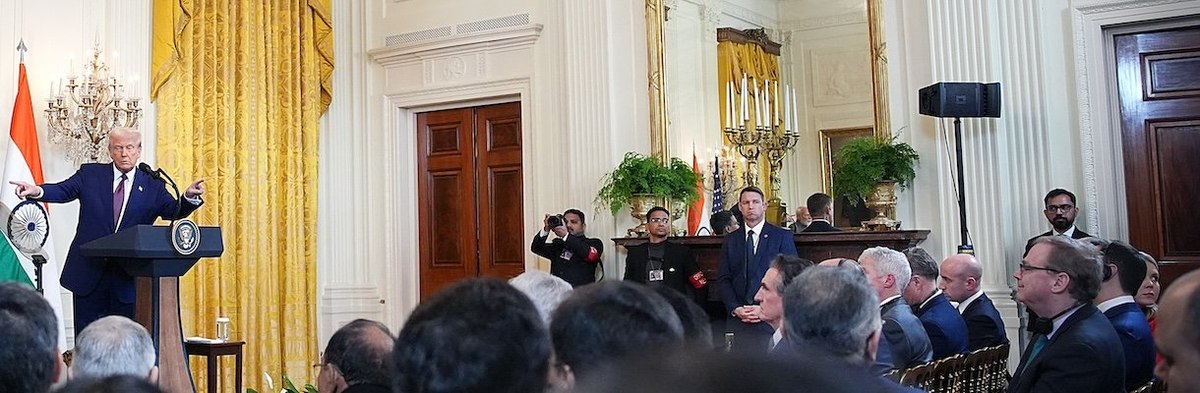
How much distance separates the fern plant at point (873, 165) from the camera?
6.42 metres

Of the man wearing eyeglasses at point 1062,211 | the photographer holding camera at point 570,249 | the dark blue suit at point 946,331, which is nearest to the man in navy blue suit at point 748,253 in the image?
the photographer holding camera at point 570,249

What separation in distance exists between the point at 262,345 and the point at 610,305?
6.74m

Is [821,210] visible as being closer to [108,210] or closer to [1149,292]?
[1149,292]

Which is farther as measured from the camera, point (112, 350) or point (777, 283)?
point (777, 283)

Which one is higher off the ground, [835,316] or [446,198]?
[446,198]

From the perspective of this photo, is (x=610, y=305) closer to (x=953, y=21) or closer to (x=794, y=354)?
(x=794, y=354)

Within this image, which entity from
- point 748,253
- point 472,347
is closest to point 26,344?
point 472,347

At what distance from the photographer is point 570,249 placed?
702 cm

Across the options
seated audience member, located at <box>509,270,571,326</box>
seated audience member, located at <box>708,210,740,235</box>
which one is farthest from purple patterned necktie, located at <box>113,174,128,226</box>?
seated audience member, located at <box>708,210,740,235</box>

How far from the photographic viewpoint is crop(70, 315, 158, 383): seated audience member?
2484 mm

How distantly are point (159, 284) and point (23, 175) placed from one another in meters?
2.60

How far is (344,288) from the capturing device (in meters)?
8.40

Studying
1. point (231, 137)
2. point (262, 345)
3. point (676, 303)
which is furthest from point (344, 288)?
point (676, 303)

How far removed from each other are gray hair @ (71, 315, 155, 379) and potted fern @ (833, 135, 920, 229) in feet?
15.3
